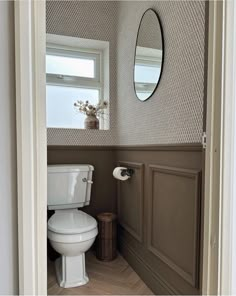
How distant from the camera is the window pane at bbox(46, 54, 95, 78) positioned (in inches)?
95.8

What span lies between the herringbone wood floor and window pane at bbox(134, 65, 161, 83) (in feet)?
4.87

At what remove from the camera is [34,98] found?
2.09 ft

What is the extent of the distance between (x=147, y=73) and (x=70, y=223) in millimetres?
1252

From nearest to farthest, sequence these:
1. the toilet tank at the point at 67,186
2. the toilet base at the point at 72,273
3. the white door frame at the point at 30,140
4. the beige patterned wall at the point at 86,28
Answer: the white door frame at the point at 30,140 < the toilet base at the point at 72,273 < the toilet tank at the point at 67,186 < the beige patterned wall at the point at 86,28

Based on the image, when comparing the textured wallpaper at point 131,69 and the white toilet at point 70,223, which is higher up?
the textured wallpaper at point 131,69

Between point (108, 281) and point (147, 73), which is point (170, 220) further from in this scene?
point (147, 73)

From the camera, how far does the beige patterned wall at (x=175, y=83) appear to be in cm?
126

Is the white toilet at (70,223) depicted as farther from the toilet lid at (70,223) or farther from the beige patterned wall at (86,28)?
the beige patterned wall at (86,28)

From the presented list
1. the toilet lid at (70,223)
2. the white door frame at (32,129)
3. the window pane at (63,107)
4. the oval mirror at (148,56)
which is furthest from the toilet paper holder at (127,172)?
the white door frame at (32,129)

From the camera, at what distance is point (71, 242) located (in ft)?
5.56

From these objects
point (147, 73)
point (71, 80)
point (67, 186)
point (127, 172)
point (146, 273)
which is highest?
point (71, 80)

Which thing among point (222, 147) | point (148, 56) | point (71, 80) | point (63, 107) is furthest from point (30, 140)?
point (71, 80)

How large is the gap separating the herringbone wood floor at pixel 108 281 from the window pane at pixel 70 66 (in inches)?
71.8

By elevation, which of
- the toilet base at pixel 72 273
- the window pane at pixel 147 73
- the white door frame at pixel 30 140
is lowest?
the toilet base at pixel 72 273
